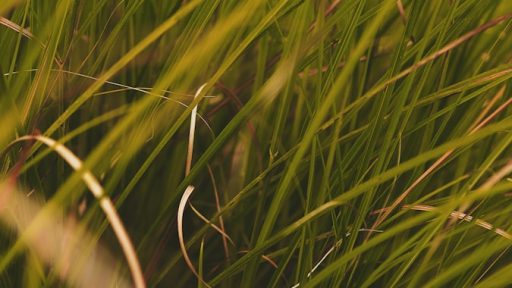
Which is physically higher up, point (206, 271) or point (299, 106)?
point (299, 106)

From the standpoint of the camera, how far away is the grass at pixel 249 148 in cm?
56

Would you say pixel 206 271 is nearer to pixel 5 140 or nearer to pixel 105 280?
pixel 105 280

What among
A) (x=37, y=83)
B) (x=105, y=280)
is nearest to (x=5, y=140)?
(x=37, y=83)

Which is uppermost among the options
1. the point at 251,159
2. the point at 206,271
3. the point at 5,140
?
the point at 5,140

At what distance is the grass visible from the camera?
561mm

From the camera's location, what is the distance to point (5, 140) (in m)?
0.58

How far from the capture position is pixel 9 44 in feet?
2.19

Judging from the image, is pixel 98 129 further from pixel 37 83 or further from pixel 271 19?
pixel 271 19

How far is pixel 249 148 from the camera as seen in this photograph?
31.6 inches

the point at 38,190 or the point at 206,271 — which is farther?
the point at 206,271

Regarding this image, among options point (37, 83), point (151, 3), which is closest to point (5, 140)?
point (37, 83)

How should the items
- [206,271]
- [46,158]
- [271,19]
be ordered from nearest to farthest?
[271,19] < [46,158] < [206,271]

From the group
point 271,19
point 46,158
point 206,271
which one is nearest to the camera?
point 271,19

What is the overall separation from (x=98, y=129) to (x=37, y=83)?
0.62 ft
